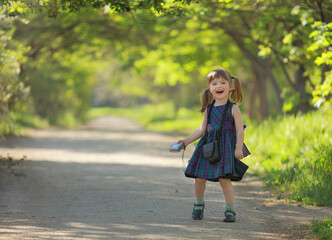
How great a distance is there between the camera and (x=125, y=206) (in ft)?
21.7

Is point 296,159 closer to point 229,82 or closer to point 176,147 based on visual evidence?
point 229,82

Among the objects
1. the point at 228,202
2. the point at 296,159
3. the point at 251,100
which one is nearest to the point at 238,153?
the point at 228,202

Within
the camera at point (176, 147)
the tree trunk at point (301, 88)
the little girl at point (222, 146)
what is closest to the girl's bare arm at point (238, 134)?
the little girl at point (222, 146)

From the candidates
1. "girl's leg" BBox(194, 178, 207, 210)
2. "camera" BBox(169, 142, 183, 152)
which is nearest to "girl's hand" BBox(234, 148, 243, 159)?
"girl's leg" BBox(194, 178, 207, 210)

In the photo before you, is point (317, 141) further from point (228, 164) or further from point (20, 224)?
point (20, 224)

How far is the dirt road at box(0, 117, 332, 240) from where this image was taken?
5.25m

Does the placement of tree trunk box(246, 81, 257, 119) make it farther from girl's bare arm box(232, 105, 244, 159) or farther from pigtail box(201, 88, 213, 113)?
girl's bare arm box(232, 105, 244, 159)

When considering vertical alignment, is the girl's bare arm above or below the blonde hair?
below

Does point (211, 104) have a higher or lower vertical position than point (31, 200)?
higher

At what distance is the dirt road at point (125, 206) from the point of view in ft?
17.2

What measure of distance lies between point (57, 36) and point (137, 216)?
17101mm

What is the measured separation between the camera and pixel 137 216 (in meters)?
6.00

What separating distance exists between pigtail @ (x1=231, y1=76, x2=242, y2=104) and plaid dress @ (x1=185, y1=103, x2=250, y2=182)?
8.2 inches

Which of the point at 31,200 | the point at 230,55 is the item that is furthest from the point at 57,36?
the point at 31,200
